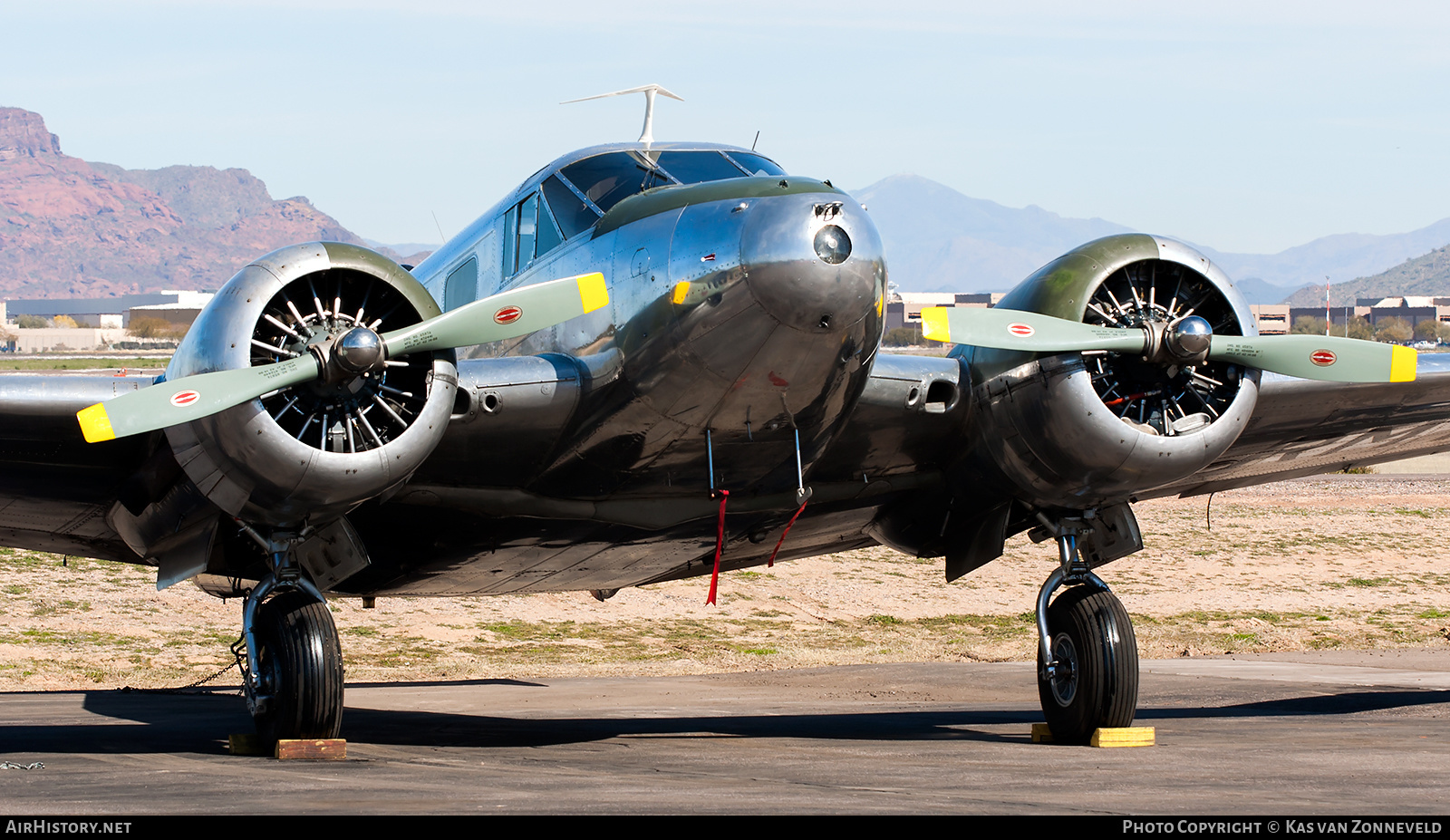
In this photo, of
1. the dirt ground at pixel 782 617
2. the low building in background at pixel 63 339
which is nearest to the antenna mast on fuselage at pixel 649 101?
the dirt ground at pixel 782 617

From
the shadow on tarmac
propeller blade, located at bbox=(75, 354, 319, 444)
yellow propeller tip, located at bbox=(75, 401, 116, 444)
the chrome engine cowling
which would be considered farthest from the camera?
the shadow on tarmac

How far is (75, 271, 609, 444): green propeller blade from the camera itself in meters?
9.12

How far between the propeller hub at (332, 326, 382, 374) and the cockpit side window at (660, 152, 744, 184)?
9.13 ft

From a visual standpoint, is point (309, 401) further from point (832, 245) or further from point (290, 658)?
point (832, 245)

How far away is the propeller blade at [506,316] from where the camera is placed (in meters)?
9.48

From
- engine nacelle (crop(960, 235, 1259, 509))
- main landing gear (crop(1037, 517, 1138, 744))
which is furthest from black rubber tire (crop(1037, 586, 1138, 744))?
engine nacelle (crop(960, 235, 1259, 509))

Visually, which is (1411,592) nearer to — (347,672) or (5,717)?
(347,672)

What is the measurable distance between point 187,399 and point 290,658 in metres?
2.12

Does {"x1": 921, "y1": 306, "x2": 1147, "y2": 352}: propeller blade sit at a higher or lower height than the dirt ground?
higher

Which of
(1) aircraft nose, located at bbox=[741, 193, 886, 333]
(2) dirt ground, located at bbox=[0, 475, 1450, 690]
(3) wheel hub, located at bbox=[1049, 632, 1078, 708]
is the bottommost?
(2) dirt ground, located at bbox=[0, 475, 1450, 690]

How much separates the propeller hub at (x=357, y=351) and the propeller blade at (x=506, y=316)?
15cm

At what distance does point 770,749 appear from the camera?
37.4 feet

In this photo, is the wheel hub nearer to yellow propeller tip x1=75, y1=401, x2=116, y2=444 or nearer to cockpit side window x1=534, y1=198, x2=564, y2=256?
cockpit side window x1=534, y1=198, x2=564, y2=256

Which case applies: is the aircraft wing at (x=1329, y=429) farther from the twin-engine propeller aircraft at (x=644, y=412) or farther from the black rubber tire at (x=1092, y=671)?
the black rubber tire at (x=1092, y=671)
